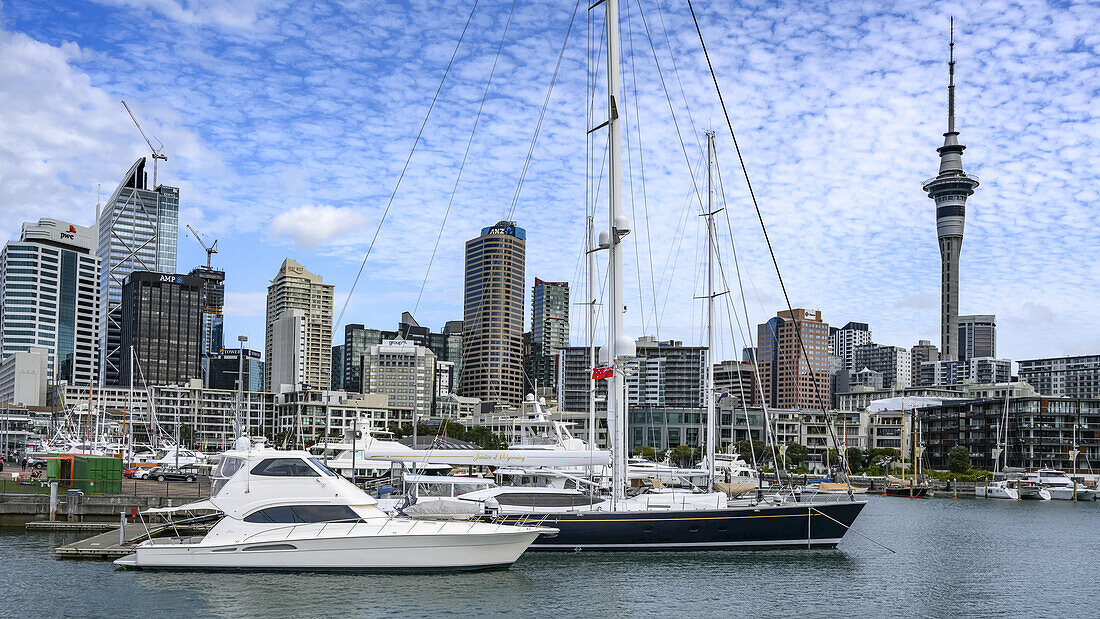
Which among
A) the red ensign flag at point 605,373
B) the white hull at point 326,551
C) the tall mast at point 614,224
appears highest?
the tall mast at point 614,224

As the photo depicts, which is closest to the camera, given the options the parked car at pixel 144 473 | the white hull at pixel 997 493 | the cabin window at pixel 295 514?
the cabin window at pixel 295 514

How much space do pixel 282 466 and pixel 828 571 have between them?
69.1ft

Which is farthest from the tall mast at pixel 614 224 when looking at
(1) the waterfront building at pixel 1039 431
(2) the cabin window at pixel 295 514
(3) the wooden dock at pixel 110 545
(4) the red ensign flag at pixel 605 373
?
(1) the waterfront building at pixel 1039 431

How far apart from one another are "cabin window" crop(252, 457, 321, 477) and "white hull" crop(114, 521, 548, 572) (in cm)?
192

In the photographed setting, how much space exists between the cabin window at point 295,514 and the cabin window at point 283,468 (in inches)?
46.0

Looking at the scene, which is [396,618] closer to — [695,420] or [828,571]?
[828,571]

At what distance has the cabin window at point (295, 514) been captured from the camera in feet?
107

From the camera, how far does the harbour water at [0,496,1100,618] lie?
2795 cm

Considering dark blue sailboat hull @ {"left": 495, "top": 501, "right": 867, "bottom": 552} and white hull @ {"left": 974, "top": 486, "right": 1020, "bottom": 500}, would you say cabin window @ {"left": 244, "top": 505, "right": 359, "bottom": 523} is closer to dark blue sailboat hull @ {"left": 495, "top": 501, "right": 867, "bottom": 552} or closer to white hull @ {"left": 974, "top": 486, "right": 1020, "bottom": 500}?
dark blue sailboat hull @ {"left": 495, "top": 501, "right": 867, "bottom": 552}

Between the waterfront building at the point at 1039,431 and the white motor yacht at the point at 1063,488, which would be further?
the waterfront building at the point at 1039,431

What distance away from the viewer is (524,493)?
39.7 m

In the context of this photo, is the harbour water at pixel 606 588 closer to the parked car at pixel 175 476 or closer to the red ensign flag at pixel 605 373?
the red ensign flag at pixel 605 373

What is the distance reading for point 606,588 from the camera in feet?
105

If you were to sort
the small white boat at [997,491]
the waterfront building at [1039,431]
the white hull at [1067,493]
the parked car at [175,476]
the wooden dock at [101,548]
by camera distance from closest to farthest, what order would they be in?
the wooden dock at [101,548] → the parked car at [175,476] → the white hull at [1067,493] → the small white boat at [997,491] → the waterfront building at [1039,431]
